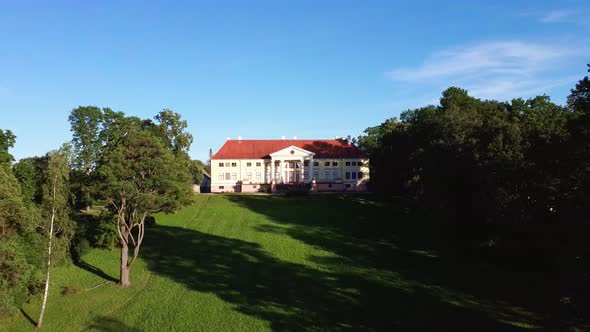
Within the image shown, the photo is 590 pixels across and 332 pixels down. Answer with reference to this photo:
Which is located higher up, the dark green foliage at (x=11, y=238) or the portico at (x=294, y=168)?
the portico at (x=294, y=168)

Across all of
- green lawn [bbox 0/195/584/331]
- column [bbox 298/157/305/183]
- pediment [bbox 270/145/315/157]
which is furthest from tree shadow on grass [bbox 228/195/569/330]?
pediment [bbox 270/145/315/157]

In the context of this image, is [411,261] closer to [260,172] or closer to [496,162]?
[496,162]

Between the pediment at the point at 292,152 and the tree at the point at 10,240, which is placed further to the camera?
the pediment at the point at 292,152

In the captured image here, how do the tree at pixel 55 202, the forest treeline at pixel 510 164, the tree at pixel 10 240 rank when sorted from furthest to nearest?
the tree at pixel 55 202 < the tree at pixel 10 240 < the forest treeline at pixel 510 164

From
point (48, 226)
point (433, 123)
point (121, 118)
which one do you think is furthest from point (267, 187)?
point (48, 226)

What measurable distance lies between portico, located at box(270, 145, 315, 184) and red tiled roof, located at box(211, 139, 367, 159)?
73.8 inches

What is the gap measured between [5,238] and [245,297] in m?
14.7

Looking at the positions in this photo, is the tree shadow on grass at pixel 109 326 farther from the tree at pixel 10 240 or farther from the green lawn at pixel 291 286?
the tree at pixel 10 240

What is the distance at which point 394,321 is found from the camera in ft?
85.4

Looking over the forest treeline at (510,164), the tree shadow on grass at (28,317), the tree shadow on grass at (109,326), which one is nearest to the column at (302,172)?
the forest treeline at (510,164)

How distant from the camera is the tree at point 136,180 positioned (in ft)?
107

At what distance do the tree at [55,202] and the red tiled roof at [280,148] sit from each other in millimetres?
49738

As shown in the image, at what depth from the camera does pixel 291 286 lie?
32.0 m

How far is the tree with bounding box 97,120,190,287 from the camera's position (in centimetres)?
3247
